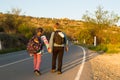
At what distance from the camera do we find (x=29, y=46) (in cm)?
1298

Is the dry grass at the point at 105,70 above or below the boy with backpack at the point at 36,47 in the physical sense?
below

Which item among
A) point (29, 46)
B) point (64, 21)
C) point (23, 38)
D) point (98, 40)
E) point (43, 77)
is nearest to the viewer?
point (43, 77)

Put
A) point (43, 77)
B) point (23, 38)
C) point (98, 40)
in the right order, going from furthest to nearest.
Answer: point (98, 40) → point (23, 38) → point (43, 77)

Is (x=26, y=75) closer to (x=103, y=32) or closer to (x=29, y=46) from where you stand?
(x=29, y=46)

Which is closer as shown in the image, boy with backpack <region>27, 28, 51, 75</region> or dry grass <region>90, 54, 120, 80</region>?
boy with backpack <region>27, 28, 51, 75</region>

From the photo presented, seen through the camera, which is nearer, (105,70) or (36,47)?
(36,47)

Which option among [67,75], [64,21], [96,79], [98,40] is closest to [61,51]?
[67,75]

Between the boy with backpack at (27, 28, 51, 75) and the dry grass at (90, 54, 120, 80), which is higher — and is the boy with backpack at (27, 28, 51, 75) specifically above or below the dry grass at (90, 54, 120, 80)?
above

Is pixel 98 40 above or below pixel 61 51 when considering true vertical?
below

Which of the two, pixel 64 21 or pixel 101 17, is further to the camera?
pixel 64 21

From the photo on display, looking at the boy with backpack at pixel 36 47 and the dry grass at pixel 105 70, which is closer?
the boy with backpack at pixel 36 47

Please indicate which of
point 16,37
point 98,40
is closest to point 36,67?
point 16,37

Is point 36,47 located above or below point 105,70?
above

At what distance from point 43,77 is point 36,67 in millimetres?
862
